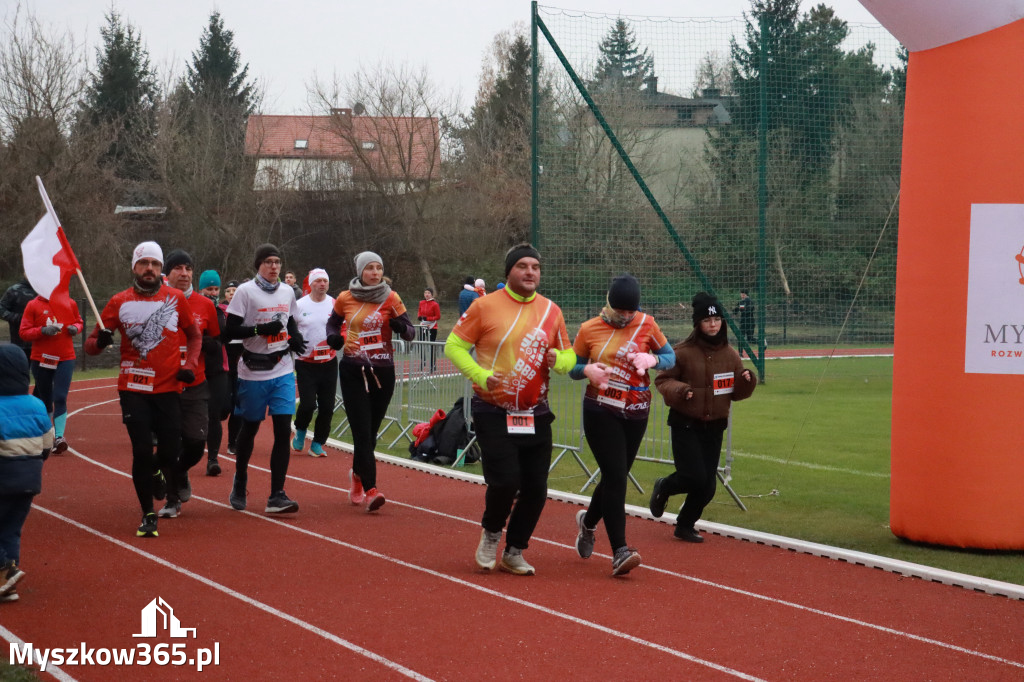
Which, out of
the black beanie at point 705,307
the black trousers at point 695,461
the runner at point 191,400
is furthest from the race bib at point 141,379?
the black beanie at point 705,307

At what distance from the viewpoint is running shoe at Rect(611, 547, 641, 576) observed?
7090mm

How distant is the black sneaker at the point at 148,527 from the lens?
8180 millimetres

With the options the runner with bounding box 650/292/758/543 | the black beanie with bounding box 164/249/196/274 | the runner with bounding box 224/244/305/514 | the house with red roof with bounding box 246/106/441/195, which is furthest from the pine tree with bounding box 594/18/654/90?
the house with red roof with bounding box 246/106/441/195

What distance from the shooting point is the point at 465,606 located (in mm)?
6422

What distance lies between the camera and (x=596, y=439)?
7.45 metres

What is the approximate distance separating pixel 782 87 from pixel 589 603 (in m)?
16.4

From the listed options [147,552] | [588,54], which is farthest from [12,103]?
[147,552]

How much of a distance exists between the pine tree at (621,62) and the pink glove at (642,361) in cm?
1149

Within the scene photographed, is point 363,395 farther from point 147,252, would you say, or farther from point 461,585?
point 461,585

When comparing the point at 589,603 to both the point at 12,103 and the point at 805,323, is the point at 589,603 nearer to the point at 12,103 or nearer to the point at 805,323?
the point at 805,323

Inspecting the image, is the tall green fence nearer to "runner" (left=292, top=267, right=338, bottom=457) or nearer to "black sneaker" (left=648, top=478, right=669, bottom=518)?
"runner" (left=292, top=267, right=338, bottom=457)

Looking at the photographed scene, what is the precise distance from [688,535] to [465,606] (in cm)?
263

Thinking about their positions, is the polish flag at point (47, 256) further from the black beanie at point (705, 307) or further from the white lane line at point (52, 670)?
the black beanie at point (705, 307)

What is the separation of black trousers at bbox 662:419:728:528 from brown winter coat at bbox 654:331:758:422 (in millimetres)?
103
